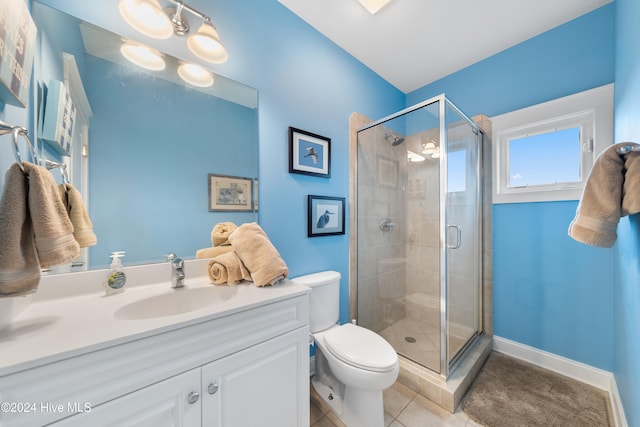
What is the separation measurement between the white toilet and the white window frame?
169cm

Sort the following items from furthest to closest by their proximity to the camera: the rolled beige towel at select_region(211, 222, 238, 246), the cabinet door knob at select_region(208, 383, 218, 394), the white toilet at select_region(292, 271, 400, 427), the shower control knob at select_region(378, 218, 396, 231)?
the shower control knob at select_region(378, 218, 396, 231), the rolled beige towel at select_region(211, 222, 238, 246), the white toilet at select_region(292, 271, 400, 427), the cabinet door knob at select_region(208, 383, 218, 394)

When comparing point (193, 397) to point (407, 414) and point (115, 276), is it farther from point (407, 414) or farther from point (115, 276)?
point (407, 414)

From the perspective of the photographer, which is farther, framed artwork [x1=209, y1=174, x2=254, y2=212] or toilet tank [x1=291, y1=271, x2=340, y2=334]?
toilet tank [x1=291, y1=271, x2=340, y2=334]

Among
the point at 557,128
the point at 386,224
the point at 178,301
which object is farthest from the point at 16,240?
the point at 557,128

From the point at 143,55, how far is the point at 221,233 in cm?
97

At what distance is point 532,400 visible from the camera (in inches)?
56.7

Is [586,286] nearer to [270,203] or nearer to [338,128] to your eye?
[338,128]

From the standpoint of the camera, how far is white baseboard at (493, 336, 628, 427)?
53.4 inches

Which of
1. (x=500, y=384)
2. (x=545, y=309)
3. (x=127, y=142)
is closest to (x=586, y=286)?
(x=545, y=309)

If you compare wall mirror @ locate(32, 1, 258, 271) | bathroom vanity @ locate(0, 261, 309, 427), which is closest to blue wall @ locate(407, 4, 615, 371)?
bathroom vanity @ locate(0, 261, 309, 427)

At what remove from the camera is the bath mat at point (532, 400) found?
51.0 inches

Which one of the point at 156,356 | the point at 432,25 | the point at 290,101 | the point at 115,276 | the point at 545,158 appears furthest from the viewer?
the point at 545,158

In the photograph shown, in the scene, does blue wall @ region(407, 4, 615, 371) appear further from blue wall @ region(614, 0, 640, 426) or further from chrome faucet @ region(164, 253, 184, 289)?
chrome faucet @ region(164, 253, 184, 289)

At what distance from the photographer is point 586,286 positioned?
5.25 feet
